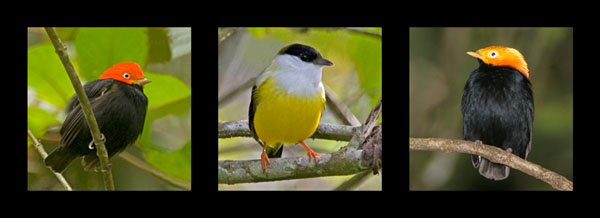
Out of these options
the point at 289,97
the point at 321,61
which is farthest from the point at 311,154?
the point at 321,61

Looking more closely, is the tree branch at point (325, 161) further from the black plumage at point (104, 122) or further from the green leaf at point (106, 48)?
the green leaf at point (106, 48)

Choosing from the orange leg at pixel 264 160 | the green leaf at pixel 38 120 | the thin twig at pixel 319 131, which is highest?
the green leaf at pixel 38 120

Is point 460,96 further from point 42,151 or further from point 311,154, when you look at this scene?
point 42,151

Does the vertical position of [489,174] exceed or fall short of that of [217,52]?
it falls short

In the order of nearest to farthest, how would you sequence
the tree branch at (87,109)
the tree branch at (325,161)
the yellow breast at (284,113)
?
the tree branch at (87,109) < the yellow breast at (284,113) < the tree branch at (325,161)

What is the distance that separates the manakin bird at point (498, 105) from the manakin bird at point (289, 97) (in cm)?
90

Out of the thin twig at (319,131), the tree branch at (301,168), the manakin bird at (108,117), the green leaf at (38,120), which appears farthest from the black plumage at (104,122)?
the tree branch at (301,168)

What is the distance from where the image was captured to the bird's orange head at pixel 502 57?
12.5 ft

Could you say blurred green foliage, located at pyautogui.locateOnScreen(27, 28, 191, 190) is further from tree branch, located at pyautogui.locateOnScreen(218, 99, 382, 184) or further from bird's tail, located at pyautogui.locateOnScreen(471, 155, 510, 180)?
bird's tail, located at pyautogui.locateOnScreen(471, 155, 510, 180)

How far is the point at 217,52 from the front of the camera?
12.2ft
